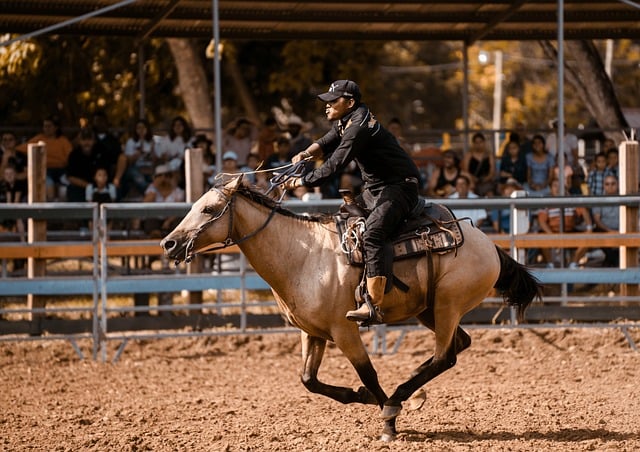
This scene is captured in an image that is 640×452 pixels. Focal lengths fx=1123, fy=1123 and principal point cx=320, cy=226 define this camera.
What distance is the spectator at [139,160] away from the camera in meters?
16.4

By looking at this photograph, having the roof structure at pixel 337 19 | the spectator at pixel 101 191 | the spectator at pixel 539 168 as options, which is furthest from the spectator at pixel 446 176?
the spectator at pixel 101 191

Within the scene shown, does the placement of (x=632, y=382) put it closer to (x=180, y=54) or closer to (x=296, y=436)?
(x=296, y=436)

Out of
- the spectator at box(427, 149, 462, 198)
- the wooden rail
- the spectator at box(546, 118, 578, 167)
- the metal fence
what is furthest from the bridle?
the spectator at box(546, 118, 578, 167)

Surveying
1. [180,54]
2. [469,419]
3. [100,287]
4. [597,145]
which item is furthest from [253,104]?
[469,419]

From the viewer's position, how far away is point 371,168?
875cm

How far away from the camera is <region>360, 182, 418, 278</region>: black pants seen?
8.49 meters

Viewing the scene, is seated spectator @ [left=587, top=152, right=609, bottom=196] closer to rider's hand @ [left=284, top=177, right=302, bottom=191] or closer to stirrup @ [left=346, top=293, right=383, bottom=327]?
stirrup @ [left=346, top=293, right=383, bottom=327]

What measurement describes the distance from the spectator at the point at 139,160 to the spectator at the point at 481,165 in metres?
4.75

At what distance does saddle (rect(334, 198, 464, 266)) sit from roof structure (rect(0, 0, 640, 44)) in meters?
7.00

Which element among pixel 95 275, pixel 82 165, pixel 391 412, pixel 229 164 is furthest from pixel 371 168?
pixel 82 165

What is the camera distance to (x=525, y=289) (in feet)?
30.6

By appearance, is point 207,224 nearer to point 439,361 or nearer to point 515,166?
point 439,361

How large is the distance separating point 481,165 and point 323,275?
8968mm

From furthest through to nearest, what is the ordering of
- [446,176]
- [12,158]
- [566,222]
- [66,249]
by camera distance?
[446,176]
[12,158]
[566,222]
[66,249]
